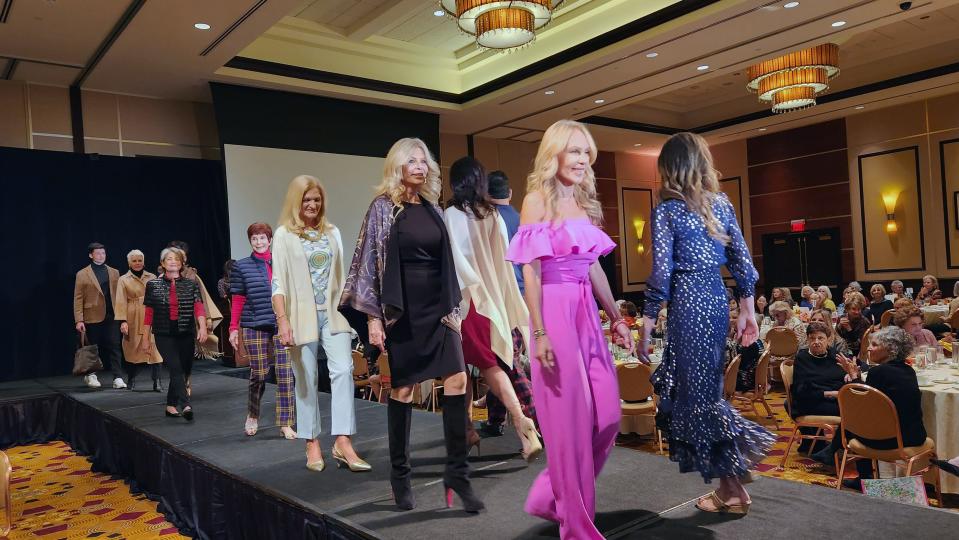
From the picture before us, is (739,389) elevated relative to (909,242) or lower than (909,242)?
lower

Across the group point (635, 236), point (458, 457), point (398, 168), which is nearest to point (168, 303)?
point (398, 168)

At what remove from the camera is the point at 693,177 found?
7.97ft

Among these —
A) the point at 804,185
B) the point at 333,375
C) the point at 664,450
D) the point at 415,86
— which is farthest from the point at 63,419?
the point at 804,185

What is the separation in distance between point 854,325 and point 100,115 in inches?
395

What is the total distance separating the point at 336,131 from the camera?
1048 centimetres

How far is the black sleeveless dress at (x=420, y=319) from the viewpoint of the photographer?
8.82ft

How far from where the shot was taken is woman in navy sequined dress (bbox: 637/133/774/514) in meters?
2.37

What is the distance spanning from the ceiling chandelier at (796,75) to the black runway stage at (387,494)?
7.81 metres

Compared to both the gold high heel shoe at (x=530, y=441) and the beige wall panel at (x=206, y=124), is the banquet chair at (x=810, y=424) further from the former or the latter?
Result: the beige wall panel at (x=206, y=124)

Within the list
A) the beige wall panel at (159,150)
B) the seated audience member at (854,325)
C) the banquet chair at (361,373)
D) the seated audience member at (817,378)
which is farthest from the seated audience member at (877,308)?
the beige wall panel at (159,150)

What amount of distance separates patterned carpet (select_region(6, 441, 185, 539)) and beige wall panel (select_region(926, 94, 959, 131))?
1420cm

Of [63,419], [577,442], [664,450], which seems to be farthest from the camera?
[63,419]

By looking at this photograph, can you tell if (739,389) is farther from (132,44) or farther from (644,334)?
(132,44)

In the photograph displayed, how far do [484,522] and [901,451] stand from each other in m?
2.85
